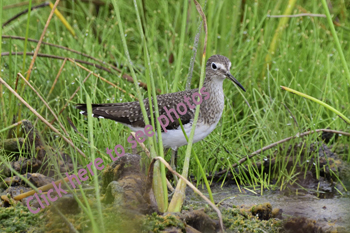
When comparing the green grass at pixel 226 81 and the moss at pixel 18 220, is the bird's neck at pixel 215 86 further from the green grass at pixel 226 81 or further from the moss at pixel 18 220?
the moss at pixel 18 220

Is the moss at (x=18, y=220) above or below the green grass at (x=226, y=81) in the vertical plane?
below

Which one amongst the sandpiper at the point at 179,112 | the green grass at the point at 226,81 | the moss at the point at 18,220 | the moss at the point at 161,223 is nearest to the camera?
the moss at the point at 161,223

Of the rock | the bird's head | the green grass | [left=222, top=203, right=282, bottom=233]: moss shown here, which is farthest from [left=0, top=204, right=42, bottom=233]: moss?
the bird's head

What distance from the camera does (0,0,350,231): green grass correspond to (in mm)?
5594

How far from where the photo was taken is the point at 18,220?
13.6 feet

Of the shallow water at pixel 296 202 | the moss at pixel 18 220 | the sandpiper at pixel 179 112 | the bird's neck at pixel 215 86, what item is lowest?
the shallow water at pixel 296 202

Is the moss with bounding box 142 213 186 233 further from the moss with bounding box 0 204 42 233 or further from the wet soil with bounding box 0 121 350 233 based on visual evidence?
the moss with bounding box 0 204 42 233

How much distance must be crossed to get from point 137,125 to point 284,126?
1.92 m

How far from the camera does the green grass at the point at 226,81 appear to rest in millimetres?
5594

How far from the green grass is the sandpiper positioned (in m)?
0.25

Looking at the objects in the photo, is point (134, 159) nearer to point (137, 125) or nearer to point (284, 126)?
point (137, 125)

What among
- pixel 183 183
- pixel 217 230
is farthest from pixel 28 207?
pixel 217 230

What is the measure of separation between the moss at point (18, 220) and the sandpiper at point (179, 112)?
51.6 inches

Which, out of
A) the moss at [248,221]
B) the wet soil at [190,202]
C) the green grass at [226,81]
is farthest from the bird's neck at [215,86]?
the moss at [248,221]
